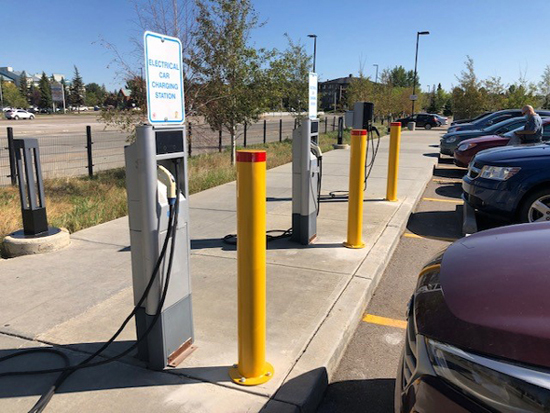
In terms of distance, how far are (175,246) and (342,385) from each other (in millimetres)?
1438

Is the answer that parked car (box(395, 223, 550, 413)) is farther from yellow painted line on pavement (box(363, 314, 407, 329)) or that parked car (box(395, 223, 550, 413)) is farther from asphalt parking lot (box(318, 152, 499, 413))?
yellow painted line on pavement (box(363, 314, 407, 329))

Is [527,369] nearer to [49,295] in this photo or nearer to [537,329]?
[537,329]

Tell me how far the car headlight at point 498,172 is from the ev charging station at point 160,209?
468 cm

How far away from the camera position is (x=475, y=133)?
46.3ft

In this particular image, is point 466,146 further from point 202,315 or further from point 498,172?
point 202,315

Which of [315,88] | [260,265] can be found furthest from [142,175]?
[315,88]

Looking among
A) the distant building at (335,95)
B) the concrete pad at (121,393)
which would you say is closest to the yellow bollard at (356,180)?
the concrete pad at (121,393)

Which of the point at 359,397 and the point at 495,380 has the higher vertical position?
the point at 495,380

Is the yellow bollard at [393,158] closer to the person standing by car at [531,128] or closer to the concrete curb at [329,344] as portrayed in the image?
the concrete curb at [329,344]

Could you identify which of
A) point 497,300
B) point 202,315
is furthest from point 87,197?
point 497,300

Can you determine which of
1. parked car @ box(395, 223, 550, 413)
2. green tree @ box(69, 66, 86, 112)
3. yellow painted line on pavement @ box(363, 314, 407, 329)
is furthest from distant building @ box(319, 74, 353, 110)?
green tree @ box(69, 66, 86, 112)

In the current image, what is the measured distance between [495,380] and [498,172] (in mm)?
5107

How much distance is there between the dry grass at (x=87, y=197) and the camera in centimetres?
634

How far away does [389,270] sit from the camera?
5156mm
